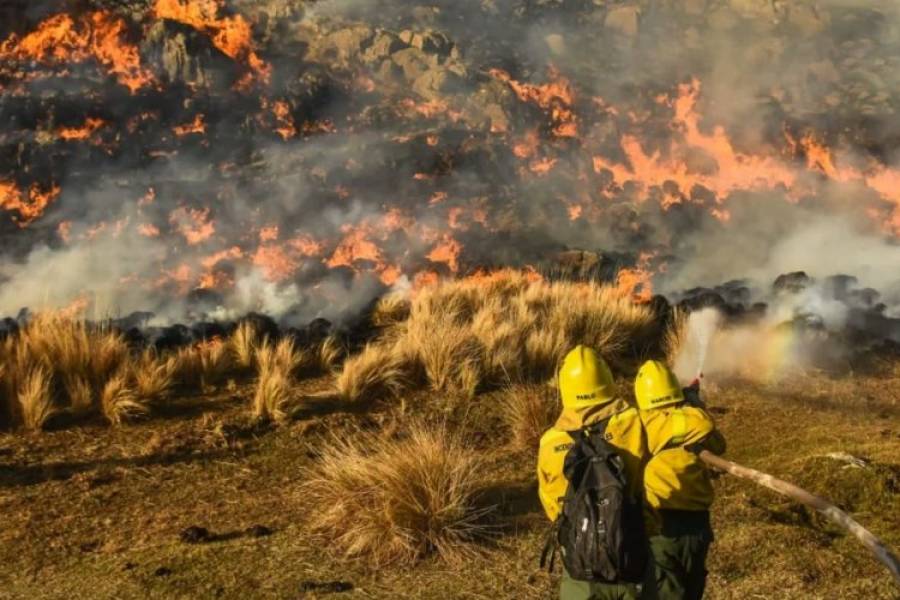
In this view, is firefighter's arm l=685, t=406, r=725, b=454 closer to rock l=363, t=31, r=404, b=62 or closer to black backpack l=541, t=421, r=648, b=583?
black backpack l=541, t=421, r=648, b=583

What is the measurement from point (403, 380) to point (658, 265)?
9.16m

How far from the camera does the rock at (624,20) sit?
2938 centimetres

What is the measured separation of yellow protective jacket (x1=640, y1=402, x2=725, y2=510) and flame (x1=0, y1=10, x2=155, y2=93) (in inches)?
787

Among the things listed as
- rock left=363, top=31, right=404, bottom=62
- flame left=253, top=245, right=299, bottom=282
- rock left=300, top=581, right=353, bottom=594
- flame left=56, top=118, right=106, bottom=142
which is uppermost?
rock left=363, top=31, right=404, bottom=62

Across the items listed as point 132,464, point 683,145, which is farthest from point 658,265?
point 132,464

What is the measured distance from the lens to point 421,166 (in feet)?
65.3

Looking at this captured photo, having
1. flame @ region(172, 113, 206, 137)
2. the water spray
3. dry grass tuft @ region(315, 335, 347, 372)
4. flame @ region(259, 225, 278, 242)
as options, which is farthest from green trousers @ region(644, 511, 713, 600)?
flame @ region(172, 113, 206, 137)

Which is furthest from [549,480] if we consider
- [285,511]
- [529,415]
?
[529,415]

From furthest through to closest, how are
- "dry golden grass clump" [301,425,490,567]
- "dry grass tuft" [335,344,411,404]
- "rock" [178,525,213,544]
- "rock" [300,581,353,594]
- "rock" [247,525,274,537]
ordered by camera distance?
"dry grass tuft" [335,344,411,404] → "rock" [247,525,274,537] → "rock" [178,525,213,544] → "dry golden grass clump" [301,425,490,567] → "rock" [300,581,353,594]

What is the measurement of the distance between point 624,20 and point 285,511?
27.2m

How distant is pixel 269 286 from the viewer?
558 inches

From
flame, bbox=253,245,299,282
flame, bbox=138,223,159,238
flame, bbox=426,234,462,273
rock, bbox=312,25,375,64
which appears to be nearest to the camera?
flame, bbox=253,245,299,282

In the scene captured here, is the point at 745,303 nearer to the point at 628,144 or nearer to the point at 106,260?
the point at 628,144

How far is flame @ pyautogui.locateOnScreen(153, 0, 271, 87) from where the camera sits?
23.0 meters
